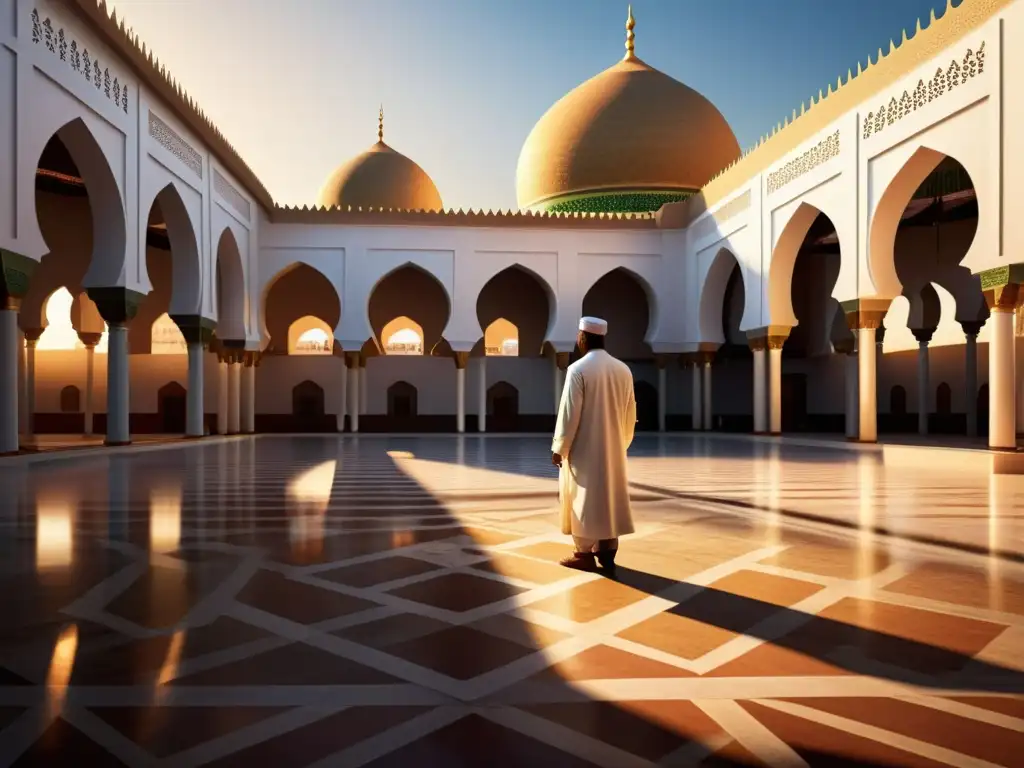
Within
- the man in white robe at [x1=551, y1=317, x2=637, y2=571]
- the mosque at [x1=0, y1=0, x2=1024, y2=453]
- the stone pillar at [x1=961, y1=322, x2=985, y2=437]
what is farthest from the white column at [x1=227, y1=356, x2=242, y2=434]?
the man in white robe at [x1=551, y1=317, x2=637, y2=571]

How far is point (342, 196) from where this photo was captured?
20.7 metres

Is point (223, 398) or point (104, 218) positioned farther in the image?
point (223, 398)

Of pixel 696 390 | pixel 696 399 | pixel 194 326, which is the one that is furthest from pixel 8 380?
pixel 696 399

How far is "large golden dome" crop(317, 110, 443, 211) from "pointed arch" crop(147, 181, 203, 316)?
8.38m

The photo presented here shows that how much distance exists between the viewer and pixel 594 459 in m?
3.21

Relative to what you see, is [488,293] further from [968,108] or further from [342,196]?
[968,108]

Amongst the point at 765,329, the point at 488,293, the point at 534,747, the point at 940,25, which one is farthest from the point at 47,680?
the point at 488,293

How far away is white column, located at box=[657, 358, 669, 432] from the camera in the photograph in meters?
17.0

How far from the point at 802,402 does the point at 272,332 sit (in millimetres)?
11906

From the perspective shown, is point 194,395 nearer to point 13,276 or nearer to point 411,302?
point 13,276

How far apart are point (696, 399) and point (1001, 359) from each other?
8859 millimetres

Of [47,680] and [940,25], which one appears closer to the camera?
[47,680]

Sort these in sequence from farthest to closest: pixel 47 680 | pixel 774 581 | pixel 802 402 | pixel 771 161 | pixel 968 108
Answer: pixel 802 402 → pixel 771 161 → pixel 968 108 → pixel 774 581 → pixel 47 680

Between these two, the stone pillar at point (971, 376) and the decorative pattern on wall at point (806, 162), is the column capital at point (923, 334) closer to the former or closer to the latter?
the stone pillar at point (971, 376)
